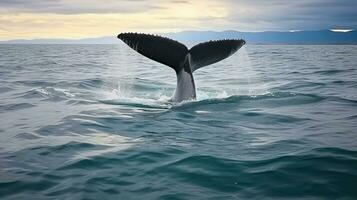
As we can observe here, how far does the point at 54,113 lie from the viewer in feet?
34.9

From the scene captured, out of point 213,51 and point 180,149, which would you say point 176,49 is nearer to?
point 213,51

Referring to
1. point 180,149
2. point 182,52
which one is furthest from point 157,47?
point 180,149

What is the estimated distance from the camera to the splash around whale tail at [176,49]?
31.2 ft

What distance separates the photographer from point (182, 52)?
33.4ft

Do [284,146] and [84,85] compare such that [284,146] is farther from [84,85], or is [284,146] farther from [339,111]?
[84,85]

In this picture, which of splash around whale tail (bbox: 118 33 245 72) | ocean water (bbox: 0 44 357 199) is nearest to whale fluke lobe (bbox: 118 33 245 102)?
splash around whale tail (bbox: 118 33 245 72)

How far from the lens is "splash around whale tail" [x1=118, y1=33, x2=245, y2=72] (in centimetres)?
952

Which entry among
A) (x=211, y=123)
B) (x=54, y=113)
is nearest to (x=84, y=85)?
(x=54, y=113)

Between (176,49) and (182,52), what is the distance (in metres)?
0.19

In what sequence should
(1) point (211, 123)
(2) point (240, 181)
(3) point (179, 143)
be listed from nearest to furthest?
(2) point (240, 181)
(3) point (179, 143)
(1) point (211, 123)

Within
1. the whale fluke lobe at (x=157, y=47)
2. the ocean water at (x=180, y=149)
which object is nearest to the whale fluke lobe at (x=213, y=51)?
the whale fluke lobe at (x=157, y=47)

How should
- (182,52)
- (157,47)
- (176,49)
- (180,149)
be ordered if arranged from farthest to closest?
(182,52) → (176,49) → (157,47) → (180,149)

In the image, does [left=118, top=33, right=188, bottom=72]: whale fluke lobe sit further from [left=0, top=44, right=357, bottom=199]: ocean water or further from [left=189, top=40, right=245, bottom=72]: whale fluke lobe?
[left=0, top=44, right=357, bottom=199]: ocean water

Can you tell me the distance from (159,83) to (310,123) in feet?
33.6
